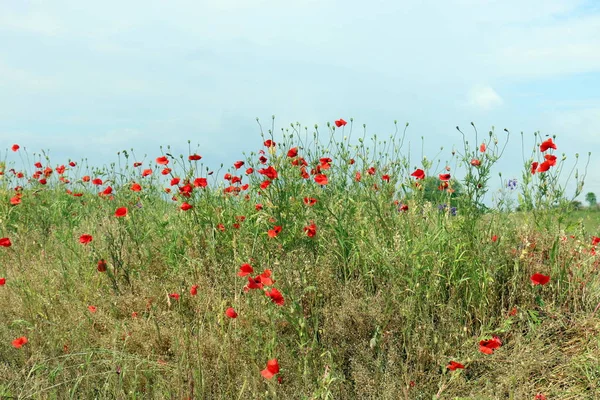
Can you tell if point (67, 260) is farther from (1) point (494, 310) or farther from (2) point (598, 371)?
(2) point (598, 371)

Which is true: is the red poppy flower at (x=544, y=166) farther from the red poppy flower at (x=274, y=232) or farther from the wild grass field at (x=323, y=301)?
the red poppy flower at (x=274, y=232)

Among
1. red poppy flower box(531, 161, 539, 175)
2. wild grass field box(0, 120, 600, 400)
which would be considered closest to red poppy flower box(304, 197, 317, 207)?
wild grass field box(0, 120, 600, 400)

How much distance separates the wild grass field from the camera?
2.87 metres

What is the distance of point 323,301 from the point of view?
339 centimetres

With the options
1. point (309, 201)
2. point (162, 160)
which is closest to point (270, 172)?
point (309, 201)

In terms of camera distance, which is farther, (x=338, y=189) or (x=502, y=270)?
(x=338, y=189)

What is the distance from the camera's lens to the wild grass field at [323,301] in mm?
2869

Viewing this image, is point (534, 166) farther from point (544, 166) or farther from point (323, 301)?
point (323, 301)

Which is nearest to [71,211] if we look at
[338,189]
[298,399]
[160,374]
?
[338,189]

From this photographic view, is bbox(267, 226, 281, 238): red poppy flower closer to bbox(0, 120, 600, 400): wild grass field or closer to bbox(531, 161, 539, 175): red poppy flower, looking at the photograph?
bbox(0, 120, 600, 400): wild grass field

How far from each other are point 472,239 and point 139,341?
6.83 ft

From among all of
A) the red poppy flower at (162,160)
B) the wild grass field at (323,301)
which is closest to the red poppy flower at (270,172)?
the wild grass field at (323,301)

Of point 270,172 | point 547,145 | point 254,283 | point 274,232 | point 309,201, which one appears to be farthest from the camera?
point 547,145

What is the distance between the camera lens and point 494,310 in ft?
11.3
